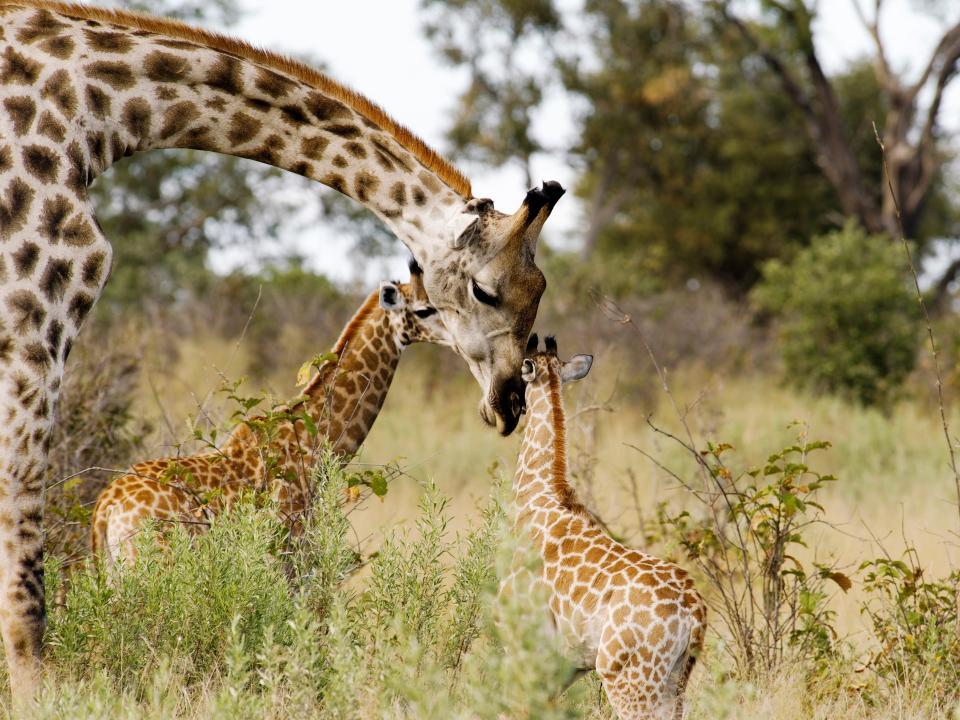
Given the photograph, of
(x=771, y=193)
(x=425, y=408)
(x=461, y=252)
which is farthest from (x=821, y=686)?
(x=771, y=193)

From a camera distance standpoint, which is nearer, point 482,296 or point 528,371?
point 482,296

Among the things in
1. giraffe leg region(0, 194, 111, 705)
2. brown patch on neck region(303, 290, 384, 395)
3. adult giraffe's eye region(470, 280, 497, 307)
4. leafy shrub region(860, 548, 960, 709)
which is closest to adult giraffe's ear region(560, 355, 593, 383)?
adult giraffe's eye region(470, 280, 497, 307)

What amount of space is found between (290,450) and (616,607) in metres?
1.95

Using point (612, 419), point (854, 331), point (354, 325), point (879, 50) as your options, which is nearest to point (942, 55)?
point (879, 50)

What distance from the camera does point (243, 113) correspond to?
17.4 ft

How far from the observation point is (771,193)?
95.5 feet

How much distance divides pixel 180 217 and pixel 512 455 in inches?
661

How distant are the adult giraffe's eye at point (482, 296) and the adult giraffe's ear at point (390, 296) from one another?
89 cm

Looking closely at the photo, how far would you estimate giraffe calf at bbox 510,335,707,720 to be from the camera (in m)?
4.30

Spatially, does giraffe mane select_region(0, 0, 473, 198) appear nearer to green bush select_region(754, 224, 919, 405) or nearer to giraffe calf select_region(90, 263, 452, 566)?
giraffe calf select_region(90, 263, 452, 566)

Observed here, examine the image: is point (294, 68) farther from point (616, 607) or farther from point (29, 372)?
point (616, 607)

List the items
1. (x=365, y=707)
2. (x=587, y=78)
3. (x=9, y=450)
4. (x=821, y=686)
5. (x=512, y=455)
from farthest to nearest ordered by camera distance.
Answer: (x=587, y=78) → (x=512, y=455) → (x=821, y=686) → (x=9, y=450) → (x=365, y=707)

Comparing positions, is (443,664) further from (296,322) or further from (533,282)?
(296,322)

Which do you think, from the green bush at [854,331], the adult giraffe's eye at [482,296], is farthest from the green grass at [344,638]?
the green bush at [854,331]
